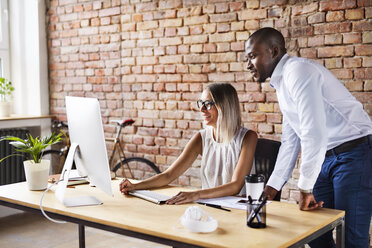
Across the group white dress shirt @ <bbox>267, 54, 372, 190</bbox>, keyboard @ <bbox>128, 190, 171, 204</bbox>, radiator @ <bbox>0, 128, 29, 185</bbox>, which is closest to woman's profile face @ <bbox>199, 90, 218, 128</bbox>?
white dress shirt @ <bbox>267, 54, 372, 190</bbox>

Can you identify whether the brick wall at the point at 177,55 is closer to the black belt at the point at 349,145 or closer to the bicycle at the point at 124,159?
the bicycle at the point at 124,159

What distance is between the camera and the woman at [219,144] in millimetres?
2451

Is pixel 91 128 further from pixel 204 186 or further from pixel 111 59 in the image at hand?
pixel 111 59

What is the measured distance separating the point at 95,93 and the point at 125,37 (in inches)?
26.4

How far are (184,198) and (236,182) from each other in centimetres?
32

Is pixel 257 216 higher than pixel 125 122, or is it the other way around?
pixel 125 122

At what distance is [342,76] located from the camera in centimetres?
337

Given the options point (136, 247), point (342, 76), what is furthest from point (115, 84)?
point (342, 76)

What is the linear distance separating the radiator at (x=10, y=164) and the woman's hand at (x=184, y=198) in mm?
3087

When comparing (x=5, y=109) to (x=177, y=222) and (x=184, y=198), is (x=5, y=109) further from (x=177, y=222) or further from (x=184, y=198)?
(x=177, y=222)

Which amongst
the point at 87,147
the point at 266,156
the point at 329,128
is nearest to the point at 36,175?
the point at 87,147

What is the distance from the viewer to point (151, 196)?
7.18ft

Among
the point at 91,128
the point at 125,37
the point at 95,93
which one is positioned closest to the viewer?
the point at 91,128

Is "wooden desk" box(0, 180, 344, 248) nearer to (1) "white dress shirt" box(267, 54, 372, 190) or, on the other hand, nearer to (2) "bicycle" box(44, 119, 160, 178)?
(1) "white dress shirt" box(267, 54, 372, 190)
